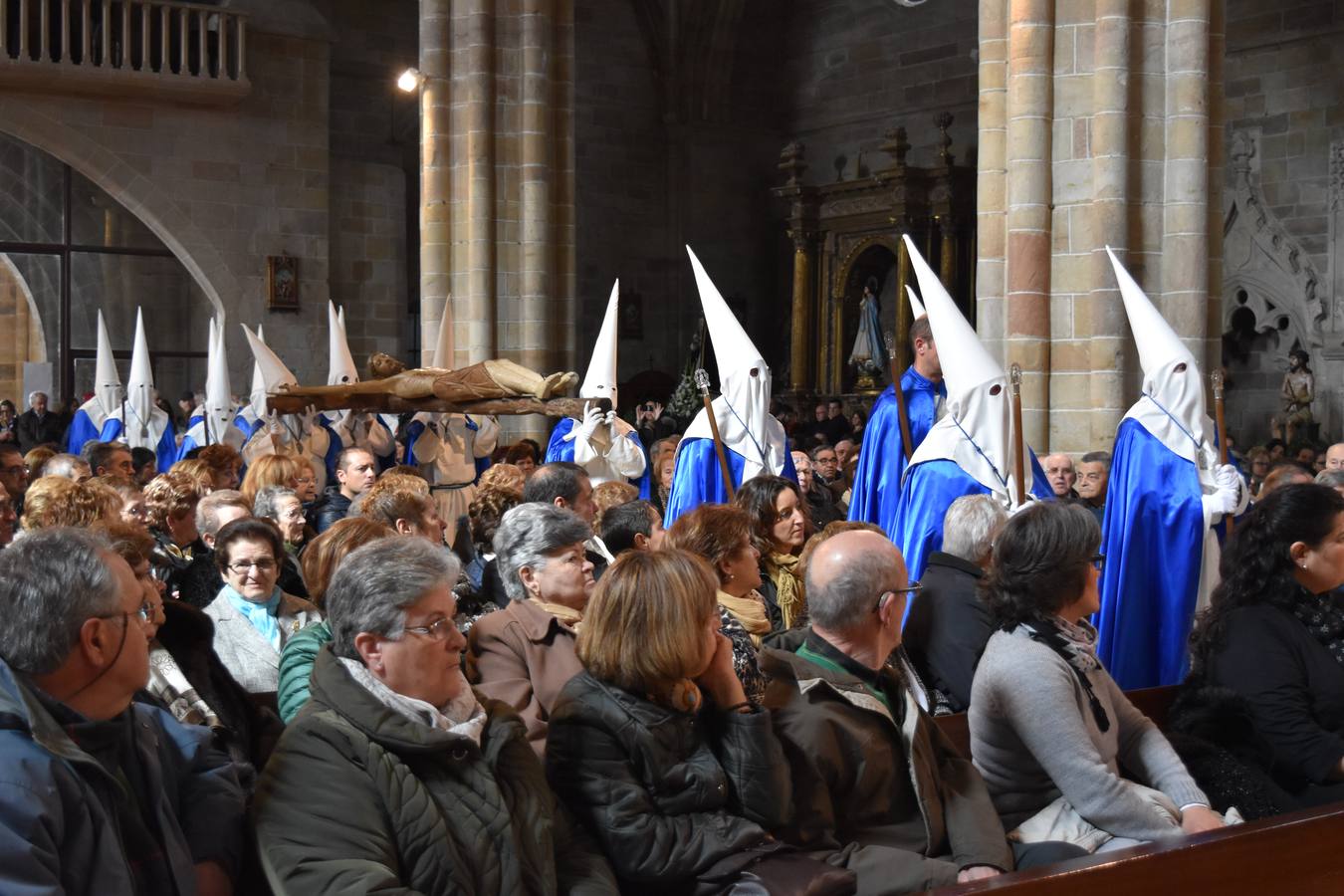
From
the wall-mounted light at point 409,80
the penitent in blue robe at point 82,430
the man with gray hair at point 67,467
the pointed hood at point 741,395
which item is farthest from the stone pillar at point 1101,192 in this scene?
the penitent in blue robe at point 82,430

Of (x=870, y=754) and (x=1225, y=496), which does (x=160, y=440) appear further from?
(x=870, y=754)

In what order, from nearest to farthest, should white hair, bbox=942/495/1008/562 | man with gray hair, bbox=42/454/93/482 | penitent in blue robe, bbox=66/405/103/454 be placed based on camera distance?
white hair, bbox=942/495/1008/562 → man with gray hair, bbox=42/454/93/482 → penitent in blue robe, bbox=66/405/103/454

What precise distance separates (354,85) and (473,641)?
16.3 meters

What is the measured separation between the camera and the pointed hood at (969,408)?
20.2ft

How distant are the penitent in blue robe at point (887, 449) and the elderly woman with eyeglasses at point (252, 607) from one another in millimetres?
3268

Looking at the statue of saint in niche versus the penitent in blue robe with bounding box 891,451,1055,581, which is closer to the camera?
the penitent in blue robe with bounding box 891,451,1055,581

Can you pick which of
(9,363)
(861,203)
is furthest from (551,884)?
(9,363)

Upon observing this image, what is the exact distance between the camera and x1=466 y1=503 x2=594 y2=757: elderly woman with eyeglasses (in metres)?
3.46

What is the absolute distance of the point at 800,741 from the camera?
3139mm

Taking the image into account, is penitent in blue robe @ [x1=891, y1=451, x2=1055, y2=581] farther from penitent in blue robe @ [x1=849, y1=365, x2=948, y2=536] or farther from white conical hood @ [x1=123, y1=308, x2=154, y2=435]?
white conical hood @ [x1=123, y1=308, x2=154, y2=435]

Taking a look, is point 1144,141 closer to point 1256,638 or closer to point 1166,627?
point 1166,627

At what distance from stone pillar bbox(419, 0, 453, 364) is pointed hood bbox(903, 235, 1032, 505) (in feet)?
22.3

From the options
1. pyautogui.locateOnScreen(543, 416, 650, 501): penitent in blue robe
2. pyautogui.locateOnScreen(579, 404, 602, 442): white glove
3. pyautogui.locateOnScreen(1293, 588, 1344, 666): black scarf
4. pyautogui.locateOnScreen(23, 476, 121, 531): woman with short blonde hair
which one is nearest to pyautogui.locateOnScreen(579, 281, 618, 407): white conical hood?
pyautogui.locateOnScreen(543, 416, 650, 501): penitent in blue robe

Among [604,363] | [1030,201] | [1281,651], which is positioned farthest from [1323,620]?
[604,363]
